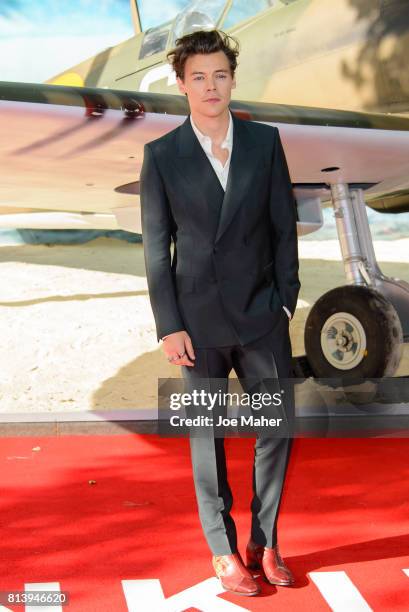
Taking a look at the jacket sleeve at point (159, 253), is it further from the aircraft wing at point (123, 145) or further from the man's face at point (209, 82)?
the aircraft wing at point (123, 145)

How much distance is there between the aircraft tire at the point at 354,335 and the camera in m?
4.53

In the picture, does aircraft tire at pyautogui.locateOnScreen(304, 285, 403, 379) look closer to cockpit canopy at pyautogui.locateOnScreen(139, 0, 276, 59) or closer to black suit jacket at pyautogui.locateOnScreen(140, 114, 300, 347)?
cockpit canopy at pyautogui.locateOnScreen(139, 0, 276, 59)

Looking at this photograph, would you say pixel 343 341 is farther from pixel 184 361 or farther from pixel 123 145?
pixel 184 361

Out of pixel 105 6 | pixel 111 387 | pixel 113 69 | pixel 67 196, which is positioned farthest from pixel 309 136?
pixel 105 6

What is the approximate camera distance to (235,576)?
6.95ft

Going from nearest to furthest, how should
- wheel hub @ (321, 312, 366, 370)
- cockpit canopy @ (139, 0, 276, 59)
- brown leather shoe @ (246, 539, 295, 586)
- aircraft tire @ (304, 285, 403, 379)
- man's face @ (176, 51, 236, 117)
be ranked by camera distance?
man's face @ (176, 51, 236, 117) → brown leather shoe @ (246, 539, 295, 586) → aircraft tire @ (304, 285, 403, 379) → wheel hub @ (321, 312, 366, 370) → cockpit canopy @ (139, 0, 276, 59)

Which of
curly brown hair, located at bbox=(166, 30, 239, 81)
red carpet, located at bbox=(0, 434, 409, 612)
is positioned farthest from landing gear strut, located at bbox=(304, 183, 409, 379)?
curly brown hair, located at bbox=(166, 30, 239, 81)

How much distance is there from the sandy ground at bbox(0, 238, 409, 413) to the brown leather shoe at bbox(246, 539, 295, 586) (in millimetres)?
2369

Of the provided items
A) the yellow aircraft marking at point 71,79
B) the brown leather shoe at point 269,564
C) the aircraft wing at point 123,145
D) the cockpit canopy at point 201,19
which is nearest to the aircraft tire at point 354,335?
the aircraft wing at point 123,145

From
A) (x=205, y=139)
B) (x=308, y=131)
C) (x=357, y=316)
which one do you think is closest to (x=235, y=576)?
(x=205, y=139)

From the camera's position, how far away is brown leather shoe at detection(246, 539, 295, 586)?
85.5 inches

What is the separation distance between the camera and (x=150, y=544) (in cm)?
250

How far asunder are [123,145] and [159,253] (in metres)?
1.93

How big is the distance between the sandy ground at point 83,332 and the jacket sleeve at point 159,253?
2525mm
